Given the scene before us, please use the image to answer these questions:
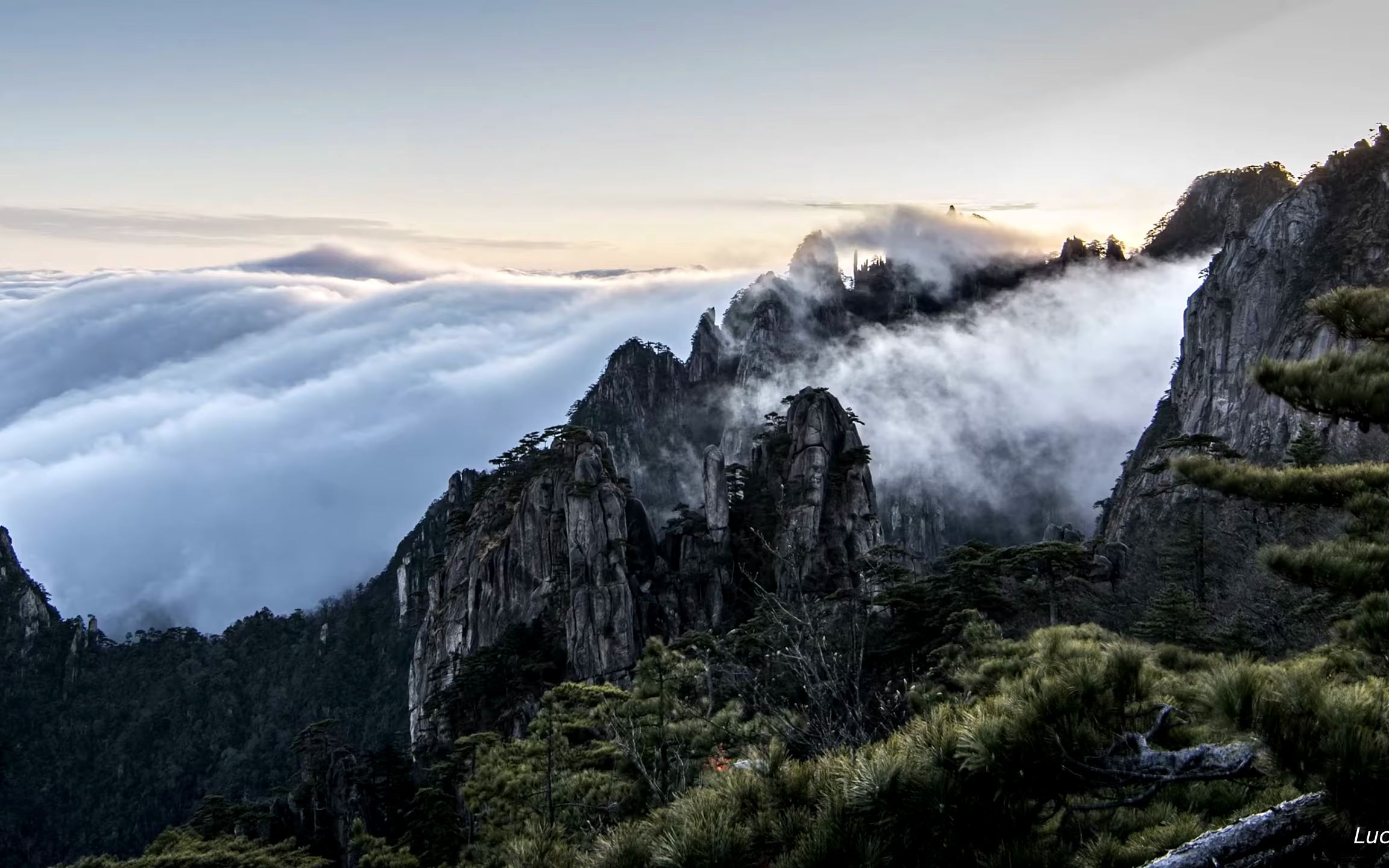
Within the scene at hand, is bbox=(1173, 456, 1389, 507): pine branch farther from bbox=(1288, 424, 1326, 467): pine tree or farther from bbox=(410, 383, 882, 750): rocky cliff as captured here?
bbox=(410, 383, 882, 750): rocky cliff

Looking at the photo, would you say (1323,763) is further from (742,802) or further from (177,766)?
(177,766)

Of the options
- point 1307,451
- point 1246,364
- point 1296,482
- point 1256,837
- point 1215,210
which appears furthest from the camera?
point 1215,210

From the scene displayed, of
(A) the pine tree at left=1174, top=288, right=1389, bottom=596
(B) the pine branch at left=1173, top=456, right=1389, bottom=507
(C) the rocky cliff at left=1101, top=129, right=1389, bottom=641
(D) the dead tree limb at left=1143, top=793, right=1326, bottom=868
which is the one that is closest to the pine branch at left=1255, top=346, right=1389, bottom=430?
(A) the pine tree at left=1174, top=288, right=1389, bottom=596

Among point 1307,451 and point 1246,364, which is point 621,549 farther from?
point 1246,364

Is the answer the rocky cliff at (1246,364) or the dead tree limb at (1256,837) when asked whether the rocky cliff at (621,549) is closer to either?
the rocky cliff at (1246,364)

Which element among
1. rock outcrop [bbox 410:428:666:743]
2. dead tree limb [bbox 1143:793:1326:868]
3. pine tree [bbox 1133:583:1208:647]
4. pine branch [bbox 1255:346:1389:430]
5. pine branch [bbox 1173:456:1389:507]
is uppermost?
pine branch [bbox 1255:346:1389:430]

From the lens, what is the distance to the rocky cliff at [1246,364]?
29562mm

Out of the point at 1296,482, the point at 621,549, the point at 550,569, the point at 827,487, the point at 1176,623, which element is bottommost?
the point at 550,569

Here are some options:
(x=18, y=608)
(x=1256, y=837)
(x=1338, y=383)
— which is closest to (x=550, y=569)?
(x=1338, y=383)

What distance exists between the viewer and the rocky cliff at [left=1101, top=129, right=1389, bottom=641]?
1164 inches

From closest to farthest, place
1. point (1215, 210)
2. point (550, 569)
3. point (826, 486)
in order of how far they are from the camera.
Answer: point (550, 569)
point (826, 486)
point (1215, 210)

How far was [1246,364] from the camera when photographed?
33.3 metres

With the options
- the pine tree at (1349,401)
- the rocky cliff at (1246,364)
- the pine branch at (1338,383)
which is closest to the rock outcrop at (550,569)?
the rocky cliff at (1246,364)

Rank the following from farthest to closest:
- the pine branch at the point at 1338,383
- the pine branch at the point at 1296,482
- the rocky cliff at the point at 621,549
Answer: the rocky cliff at the point at 621,549 < the pine branch at the point at 1296,482 < the pine branch at the point at 1338,383
